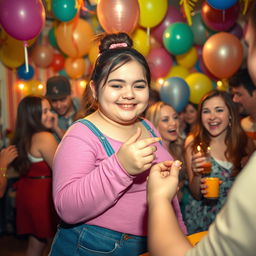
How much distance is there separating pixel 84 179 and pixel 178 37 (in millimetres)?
3377

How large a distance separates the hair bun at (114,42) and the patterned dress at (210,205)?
1492mm

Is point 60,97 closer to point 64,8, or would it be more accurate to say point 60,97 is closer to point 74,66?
point 64,8

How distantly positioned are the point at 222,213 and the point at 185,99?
11.3 ft

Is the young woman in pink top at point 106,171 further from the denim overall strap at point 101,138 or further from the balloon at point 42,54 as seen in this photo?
the balloon at point 42,54

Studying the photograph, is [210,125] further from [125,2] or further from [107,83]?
[107,83]

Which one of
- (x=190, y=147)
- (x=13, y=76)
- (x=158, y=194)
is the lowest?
(x=190, y=147)

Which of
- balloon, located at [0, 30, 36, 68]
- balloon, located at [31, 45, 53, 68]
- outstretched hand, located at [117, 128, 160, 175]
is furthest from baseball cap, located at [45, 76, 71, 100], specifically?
outstretched hand, located at [117, 128, 160, 175]

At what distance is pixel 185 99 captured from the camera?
13.1 feet

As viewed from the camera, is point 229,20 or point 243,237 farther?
point 229,20

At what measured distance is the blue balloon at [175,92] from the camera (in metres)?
3.88

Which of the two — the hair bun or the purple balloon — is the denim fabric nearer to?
the hair bun

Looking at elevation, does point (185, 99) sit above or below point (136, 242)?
above

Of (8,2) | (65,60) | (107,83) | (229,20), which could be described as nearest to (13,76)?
(65,60)

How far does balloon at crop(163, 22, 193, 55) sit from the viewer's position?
4078 millimetres
